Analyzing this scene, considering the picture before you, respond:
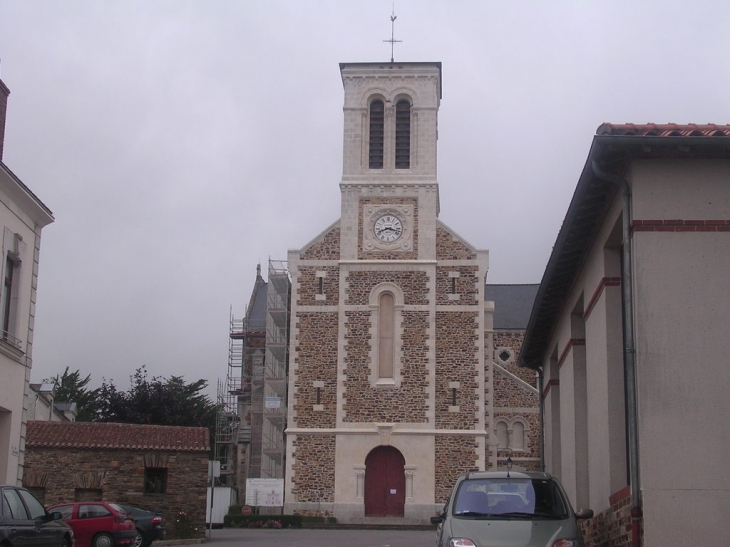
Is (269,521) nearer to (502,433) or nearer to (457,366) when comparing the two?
(457,366)

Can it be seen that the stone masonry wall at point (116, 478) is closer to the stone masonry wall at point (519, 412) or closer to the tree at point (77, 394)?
the stone masonry wall at point (519, 412)

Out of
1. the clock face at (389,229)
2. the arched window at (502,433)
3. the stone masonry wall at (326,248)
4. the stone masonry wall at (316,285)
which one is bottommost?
the arched window at (502,433)

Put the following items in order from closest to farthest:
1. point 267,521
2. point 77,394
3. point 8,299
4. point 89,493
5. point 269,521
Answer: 1. point 8,299
2. point 89,493
3. point 269,521
4. point 267,521
5. point 77,394

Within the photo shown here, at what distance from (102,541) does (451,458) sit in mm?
22495

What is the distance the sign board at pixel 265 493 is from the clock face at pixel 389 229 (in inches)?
414

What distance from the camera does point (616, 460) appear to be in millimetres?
15172

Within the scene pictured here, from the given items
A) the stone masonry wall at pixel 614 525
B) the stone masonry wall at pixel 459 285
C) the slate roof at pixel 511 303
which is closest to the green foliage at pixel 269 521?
the stone masonry wall at pixel 459 285

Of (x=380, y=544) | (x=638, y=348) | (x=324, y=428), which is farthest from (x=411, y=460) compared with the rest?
(x=638, y=348)

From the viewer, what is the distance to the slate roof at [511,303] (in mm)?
61031

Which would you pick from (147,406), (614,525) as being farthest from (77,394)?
(614,525)

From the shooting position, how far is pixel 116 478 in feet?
106

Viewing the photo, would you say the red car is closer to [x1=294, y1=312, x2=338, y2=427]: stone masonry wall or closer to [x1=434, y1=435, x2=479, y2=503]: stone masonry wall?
[x1=294, y1=312, x2=338, y2=427]: stone masonry wall

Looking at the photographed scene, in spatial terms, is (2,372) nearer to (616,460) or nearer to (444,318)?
(616,460)

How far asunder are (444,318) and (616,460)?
3105 centimetres
